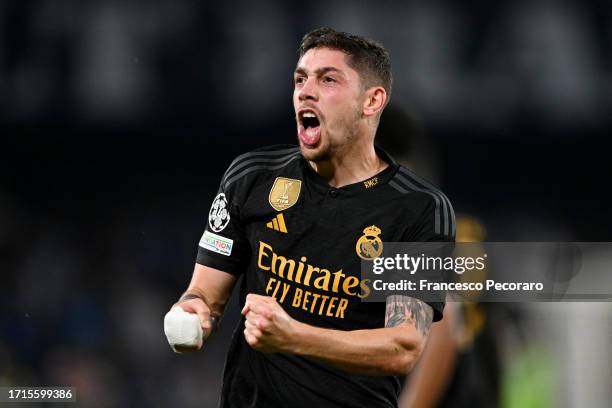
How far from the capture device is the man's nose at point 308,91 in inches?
127

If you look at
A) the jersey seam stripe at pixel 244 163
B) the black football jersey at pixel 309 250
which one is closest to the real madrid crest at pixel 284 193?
the black football jersey at pixel 309 250

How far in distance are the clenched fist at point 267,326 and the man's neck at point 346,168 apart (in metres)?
0.75

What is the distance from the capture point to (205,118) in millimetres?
6746

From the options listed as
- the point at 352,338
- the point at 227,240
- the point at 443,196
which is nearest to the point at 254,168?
the point at 227,240

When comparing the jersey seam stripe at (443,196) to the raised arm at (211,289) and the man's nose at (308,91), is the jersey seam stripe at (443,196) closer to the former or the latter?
the man's nose at (308,91)

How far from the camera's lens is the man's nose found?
3221mm

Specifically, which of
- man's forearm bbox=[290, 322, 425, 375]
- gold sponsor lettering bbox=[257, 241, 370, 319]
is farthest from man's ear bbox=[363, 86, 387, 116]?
man's forearm bbox=[290, 322, 425, 375]

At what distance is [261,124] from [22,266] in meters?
1.91

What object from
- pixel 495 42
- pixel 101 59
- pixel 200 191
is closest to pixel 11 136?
pixel 101 59

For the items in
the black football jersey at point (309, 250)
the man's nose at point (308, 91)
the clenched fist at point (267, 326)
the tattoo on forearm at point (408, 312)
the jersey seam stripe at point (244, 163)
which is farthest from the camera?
the jersey seam stripe at point (244, 163)

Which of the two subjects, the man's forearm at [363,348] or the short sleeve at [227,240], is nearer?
the man's forearm at [363,348]

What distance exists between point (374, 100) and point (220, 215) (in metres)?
0.66

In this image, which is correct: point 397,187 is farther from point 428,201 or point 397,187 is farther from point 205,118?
point 205,118

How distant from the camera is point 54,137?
680 centimetres
